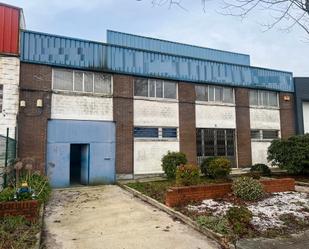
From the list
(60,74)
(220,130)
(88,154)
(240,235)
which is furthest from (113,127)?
(240,235)

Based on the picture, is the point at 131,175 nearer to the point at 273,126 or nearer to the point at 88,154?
the point at 88,154

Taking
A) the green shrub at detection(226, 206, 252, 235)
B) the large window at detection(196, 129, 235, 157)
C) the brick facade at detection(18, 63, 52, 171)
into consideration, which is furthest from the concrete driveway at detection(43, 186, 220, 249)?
the large window at detection(196, 129, 235, 157)

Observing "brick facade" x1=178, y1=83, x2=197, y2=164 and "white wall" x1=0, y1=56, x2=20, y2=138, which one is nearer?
"white wall" x1=0, y1=56, x2=20, y2=138

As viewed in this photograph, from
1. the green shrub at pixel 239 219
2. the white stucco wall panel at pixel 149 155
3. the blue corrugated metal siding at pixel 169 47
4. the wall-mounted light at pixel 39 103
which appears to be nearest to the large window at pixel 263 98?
the blue corrugated metal siding at pixel 169 47

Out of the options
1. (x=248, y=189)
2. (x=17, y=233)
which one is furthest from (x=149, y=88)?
(x=17, y=233)

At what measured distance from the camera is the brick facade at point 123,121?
53.0 feet

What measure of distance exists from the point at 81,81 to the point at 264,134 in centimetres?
1304

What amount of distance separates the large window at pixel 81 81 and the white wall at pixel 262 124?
409 inches

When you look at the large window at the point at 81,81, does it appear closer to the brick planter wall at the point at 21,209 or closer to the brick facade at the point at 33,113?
the brick facade at the point at 33,113

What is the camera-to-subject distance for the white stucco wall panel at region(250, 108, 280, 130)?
2112 centimetres

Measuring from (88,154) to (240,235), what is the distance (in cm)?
1027

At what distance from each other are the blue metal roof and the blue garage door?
2.95 meters

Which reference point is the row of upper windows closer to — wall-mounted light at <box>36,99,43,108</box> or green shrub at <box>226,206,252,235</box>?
wall-mounted light at <box>36,99,43,108</box>

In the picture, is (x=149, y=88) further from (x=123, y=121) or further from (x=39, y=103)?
(x=39, y=103)
